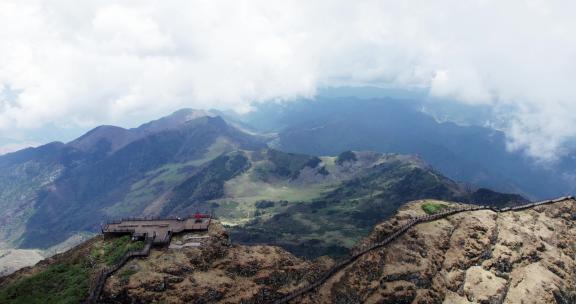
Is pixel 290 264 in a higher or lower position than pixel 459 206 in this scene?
lower

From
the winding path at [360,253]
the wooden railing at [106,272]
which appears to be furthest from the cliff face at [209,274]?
the winding path at [360,253]

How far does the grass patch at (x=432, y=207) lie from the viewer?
92.0 m

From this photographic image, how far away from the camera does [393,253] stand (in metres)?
80.1

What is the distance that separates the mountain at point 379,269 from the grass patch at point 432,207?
12.9 inches

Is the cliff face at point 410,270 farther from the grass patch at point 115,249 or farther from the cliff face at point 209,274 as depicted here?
the grass patch at point 115,249

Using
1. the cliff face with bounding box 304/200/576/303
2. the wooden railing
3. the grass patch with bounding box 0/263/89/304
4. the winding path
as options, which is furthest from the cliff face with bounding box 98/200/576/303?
the grass patch with bounding box 0/263/89/304

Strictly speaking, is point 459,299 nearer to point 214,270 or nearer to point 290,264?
point 290,264

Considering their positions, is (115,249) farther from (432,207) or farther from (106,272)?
(432,207)

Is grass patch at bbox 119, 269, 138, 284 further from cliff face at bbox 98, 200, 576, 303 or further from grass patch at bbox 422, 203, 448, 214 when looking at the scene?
grass patch at bbox 422, 203, 448, 214

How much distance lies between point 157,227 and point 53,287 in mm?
23174

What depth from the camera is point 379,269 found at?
7856 cm

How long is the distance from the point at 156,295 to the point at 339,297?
102 feet

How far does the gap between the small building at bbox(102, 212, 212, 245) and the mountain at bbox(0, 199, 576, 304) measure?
77.7 inches

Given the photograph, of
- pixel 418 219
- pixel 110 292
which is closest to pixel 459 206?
pixel 418 219
